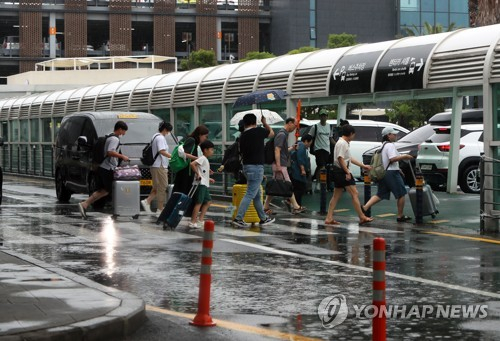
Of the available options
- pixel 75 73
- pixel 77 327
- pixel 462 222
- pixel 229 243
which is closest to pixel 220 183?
pixel 462 222

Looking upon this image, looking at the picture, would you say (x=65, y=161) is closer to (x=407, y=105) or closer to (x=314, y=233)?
(x=314, y=233)

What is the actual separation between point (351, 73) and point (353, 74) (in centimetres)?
9

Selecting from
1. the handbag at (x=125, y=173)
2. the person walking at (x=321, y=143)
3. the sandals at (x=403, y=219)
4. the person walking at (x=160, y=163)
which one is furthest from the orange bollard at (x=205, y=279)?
the person walking at (x=321, y=143)

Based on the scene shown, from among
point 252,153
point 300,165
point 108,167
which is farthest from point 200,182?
point 300,165

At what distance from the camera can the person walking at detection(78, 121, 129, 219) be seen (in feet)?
63.2

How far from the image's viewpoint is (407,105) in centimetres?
6325

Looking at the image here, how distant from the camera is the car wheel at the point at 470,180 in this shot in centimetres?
2381

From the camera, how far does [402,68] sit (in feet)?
66.9

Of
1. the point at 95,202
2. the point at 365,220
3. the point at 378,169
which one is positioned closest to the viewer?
the point at 365,220

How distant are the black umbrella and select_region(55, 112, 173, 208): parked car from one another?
2.11m

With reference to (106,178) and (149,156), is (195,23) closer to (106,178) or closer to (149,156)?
(149,156)

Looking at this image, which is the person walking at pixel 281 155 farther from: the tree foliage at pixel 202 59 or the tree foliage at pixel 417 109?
the tree foliage at pixel 202 59

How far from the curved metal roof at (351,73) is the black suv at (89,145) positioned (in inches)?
121

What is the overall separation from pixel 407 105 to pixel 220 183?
125ft
